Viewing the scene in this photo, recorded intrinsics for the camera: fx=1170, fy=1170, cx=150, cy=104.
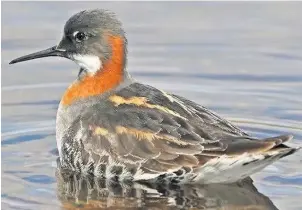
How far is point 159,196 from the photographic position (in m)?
12.2

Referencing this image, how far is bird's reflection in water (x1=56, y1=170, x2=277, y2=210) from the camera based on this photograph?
12.0 meters

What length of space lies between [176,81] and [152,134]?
3.40m

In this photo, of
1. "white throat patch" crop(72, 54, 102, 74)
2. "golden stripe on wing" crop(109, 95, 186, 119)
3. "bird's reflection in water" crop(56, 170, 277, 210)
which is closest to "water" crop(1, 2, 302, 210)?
"bird's reflection in water" crop(56, 170, 277, 210)

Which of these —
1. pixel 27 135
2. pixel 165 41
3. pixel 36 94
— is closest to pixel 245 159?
pixel 27 135

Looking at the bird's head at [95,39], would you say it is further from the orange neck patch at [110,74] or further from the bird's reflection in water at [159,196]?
the bird's reflection in water at [159,196]

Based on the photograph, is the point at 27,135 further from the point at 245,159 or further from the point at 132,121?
the point at 245,159

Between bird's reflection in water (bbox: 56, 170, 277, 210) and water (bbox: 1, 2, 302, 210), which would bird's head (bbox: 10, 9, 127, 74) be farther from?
bird's reflection in water (bbox: 56, 170, 277, 210)

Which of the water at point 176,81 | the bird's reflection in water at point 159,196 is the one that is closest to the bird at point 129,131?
the bird's reflection in water at point 159,196

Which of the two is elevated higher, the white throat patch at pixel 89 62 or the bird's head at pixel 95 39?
the bird's head at pixel 95 39

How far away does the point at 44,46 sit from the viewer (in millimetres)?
16578

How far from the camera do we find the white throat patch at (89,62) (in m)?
13.3

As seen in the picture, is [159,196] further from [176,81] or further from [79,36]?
[176,81]

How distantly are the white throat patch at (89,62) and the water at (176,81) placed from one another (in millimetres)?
1055

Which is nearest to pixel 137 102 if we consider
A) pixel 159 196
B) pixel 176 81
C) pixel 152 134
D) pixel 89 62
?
pixel 152 134
